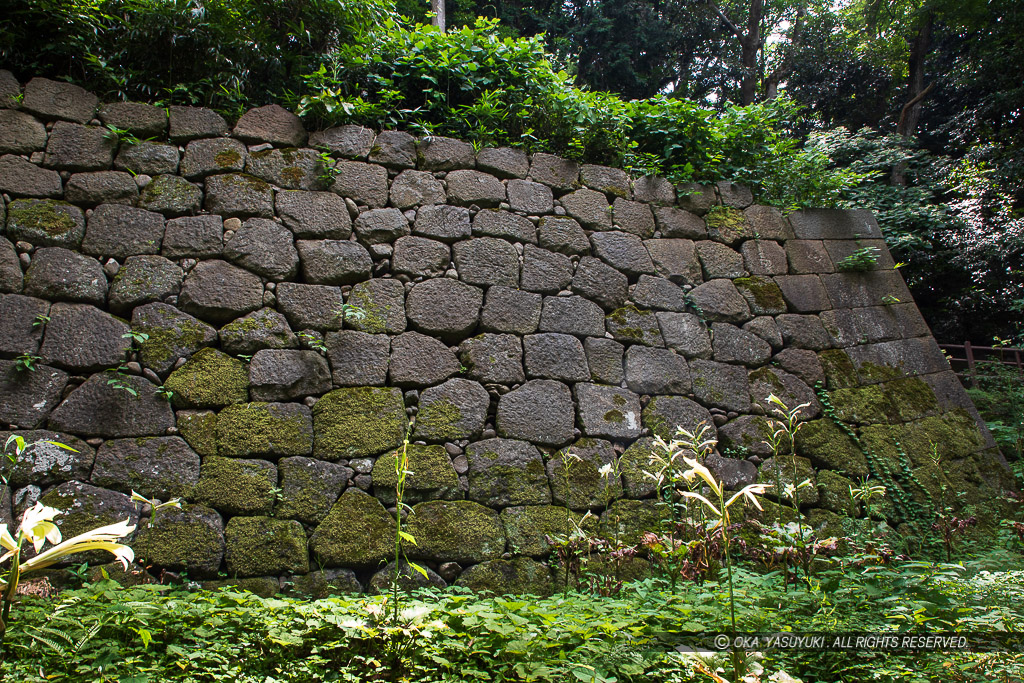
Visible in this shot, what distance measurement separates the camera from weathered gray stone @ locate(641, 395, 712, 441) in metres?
3.53

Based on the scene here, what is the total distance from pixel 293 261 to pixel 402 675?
2.41 meters

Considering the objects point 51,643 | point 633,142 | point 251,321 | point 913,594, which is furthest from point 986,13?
point 51,643

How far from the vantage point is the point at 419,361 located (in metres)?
3.24

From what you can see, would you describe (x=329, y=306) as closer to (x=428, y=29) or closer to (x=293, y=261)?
(x=293, y=261)

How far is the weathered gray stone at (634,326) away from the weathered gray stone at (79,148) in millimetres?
3329

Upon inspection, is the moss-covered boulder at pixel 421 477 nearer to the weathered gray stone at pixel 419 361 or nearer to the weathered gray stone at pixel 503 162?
the weathered gray stone at pixel 419 361

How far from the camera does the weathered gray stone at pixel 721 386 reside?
375 cm

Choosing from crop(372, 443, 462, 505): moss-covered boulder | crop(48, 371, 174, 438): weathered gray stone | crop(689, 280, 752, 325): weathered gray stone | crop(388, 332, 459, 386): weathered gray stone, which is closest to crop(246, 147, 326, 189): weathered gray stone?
crop(388, 332, 459, 386): weathered gray stone

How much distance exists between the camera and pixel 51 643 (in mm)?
1509

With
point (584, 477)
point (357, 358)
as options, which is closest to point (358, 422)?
point (357, 358)

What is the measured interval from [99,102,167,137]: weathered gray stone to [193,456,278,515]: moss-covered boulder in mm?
2102

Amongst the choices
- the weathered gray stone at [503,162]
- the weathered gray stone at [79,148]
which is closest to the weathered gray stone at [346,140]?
the weathered gray stone at [503,162]

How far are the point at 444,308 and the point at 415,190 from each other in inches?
35.3

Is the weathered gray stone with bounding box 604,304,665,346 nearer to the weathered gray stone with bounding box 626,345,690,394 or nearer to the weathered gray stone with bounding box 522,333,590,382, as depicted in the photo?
the weathered gray stone with bounding box 626,345,690,394
